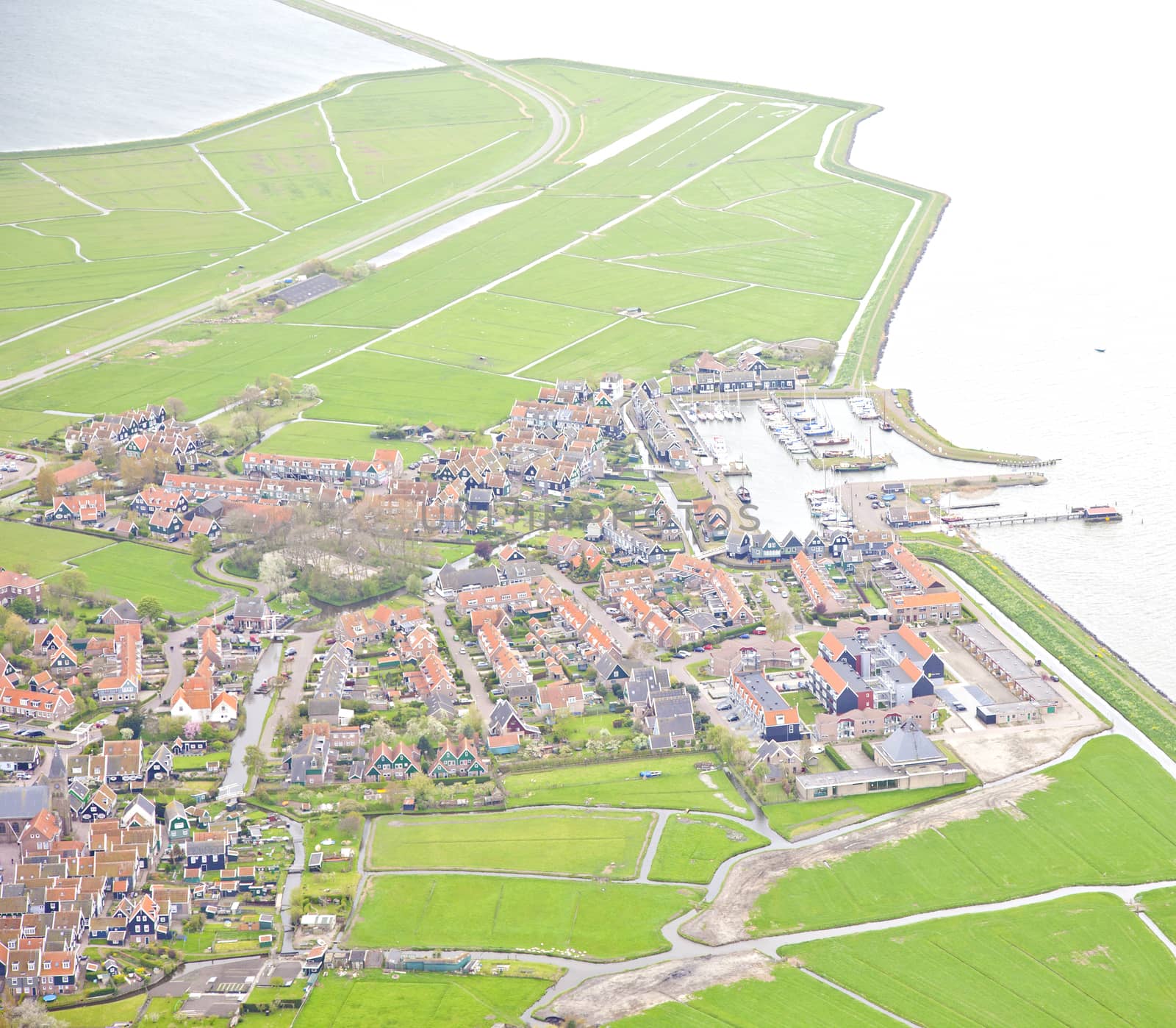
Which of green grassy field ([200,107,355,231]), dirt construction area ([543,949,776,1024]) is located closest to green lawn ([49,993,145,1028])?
dirt construction area ([543,949,776,1024])

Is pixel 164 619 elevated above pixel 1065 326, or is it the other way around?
pixel 1065 326

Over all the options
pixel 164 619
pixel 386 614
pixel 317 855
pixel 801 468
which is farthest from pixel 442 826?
pixel 801 468

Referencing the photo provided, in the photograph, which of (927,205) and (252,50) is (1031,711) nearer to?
(927,205)

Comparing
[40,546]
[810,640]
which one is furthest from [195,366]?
[810,640]

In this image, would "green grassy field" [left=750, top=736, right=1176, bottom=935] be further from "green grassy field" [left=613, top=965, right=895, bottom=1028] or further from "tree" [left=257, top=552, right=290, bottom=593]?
"tree" [left=257, top=552, right=290, bottom=593]

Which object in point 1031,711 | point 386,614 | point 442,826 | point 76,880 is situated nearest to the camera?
point 76,880

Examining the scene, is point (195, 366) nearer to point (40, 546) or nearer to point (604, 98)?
point (40, 546)

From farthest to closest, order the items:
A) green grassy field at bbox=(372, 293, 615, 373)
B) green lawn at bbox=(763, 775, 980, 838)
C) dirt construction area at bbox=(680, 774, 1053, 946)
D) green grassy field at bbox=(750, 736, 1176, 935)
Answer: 1. green grassy field at bbox=(372, 293, 615, 373)
2. green lawn at bbox=(763, 775, 980, 838)
3. green grassy field at bbox=(750, 736, 1176, 935)
4. dirt construction area at bbox=(680, 774, 1053, 946)
